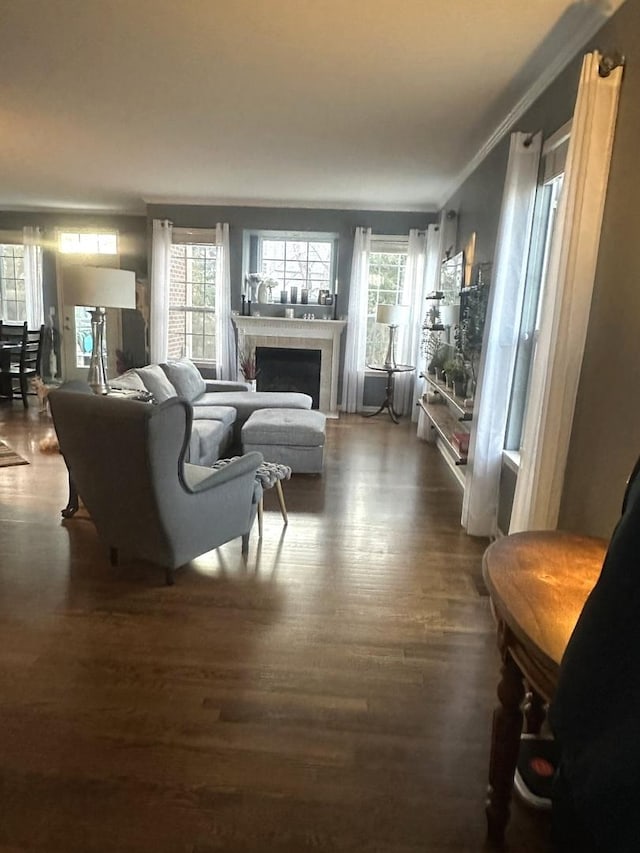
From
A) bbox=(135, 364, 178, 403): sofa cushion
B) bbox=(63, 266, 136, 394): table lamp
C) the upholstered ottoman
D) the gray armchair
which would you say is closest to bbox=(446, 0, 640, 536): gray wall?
the gray armchair

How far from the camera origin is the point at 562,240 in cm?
224

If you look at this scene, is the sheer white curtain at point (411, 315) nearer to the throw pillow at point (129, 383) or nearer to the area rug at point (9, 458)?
the throw pillow at point (129, 383)

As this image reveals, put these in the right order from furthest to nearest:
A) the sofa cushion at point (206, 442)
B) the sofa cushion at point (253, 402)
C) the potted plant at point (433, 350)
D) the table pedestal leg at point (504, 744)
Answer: the sofa cushion at point (253, 402), the potted plant at point (433, 350), the sofa cushion at point (206, 442), the table pedestal leg at point (504, 744)

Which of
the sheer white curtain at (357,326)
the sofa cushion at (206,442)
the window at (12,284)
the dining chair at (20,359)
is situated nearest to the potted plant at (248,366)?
the sheer white curtain at (357,326)

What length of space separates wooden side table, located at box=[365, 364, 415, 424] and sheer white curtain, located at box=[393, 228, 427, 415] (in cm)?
10

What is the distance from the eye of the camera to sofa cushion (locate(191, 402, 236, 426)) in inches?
188

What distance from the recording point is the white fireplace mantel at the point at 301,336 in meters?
6.86

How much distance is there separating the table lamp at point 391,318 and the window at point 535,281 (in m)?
3.35

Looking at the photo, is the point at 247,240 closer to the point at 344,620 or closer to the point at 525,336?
the point at 525,336

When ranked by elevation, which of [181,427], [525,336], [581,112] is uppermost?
[581,112]

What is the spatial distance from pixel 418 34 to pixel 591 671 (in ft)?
9.02

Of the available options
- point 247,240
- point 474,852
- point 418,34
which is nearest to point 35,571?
point 474,852

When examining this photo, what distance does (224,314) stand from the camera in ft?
22.8

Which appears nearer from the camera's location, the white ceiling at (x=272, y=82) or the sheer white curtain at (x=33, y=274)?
the white ceiling at (x=272, y=82)
